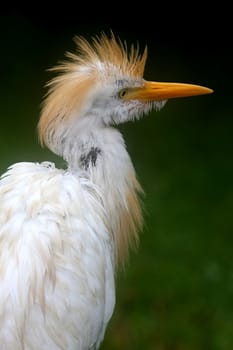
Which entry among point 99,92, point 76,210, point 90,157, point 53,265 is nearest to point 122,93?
point 99,92

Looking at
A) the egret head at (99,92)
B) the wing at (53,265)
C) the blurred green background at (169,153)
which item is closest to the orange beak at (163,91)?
the egret head at (99,92)

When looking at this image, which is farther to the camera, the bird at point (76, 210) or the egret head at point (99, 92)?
the egret head at point (99, 92)

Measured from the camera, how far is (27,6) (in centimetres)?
777

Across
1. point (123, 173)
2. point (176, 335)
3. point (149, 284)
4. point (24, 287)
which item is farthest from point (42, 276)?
point (149, 284)

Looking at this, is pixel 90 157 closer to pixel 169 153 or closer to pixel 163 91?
pixel 163 91

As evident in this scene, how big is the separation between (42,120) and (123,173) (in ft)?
1.15

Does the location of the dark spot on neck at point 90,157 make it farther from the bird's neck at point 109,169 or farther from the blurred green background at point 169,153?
the blurred green background at point 169,153

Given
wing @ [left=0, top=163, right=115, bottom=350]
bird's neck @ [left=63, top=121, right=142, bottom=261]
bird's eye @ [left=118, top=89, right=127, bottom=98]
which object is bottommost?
wing @ [left=0, top=163, right=115, bottom=350]

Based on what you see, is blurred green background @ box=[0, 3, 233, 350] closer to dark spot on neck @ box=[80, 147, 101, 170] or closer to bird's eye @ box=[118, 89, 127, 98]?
dark spot on neck @ box=[80, 147, 101, 170]

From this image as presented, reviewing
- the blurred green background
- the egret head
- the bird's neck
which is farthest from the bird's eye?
the blurred green background

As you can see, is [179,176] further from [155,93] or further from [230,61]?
[155,93]

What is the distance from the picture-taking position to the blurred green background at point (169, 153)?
14.7 feet

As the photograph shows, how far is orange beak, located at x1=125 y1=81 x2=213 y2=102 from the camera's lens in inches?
126

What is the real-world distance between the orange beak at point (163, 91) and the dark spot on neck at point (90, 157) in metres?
0.24
